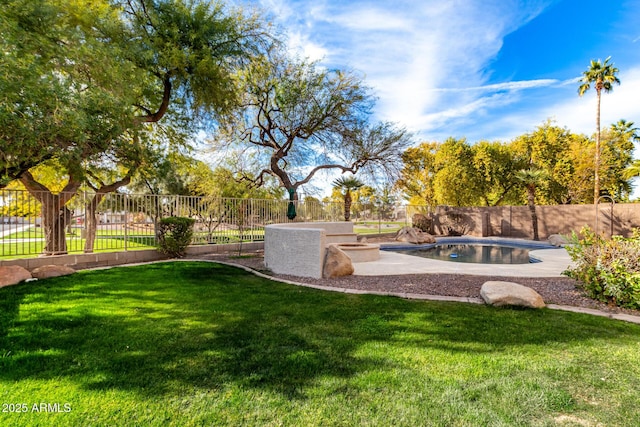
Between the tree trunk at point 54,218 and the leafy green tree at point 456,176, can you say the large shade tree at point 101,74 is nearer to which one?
the tree trunk at point 54,218

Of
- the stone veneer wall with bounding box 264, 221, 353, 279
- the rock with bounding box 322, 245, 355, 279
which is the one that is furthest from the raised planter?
the stone veneer wall with bounding box 264, 221, 353, 279

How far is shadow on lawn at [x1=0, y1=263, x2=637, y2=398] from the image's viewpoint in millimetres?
2619

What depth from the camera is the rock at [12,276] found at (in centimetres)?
593

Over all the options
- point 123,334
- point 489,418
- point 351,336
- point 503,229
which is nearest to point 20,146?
point 123,334

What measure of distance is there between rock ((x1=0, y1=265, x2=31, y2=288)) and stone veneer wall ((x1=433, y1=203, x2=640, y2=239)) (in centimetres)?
2113

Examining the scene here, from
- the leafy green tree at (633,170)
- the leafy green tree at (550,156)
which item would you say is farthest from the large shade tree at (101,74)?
the leafy green tree at (633,170)

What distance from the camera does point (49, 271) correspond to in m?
6.70

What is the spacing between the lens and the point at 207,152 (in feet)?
55.3

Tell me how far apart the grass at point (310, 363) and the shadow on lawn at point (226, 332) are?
0.07 feet

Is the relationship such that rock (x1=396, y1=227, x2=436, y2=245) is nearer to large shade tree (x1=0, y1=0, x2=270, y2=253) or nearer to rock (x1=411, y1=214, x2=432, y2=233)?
rock (x1=411, y1=214, x2=432, y2=233)

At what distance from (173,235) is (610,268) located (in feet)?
34.5

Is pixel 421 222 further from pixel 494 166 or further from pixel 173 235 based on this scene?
pixel 173 235

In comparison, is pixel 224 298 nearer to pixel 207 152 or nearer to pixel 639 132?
pixel 207 152

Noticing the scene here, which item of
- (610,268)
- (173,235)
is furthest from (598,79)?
(173,235)
